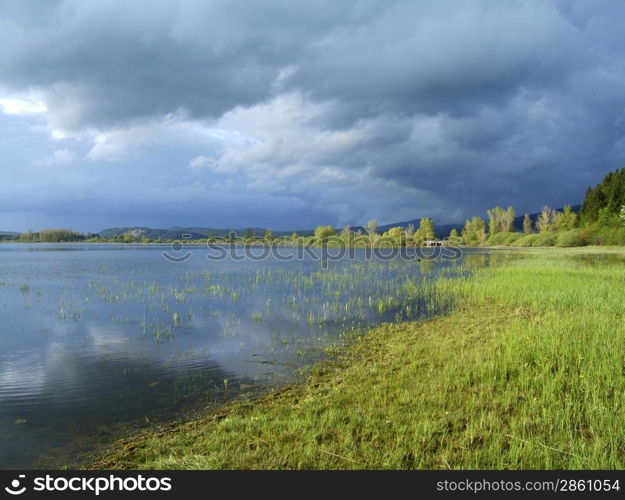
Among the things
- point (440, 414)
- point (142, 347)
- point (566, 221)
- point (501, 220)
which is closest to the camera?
point (440, 414)

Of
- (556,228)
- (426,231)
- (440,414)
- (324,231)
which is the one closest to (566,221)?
Answer: (556,228)

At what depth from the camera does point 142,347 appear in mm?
14492

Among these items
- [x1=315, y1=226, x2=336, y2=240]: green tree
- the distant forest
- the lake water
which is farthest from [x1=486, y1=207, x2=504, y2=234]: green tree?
the lake water

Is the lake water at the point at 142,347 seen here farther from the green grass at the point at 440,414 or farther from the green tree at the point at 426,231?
the green tree at the point at 426,231

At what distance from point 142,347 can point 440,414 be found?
39.3 feet

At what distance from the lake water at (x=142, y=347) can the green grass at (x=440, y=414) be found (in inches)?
67.1

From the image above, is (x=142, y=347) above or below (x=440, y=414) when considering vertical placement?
below

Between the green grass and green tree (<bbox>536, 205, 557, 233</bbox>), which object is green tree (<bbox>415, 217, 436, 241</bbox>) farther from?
the green grass

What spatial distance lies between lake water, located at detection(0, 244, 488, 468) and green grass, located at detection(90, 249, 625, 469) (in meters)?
1.70

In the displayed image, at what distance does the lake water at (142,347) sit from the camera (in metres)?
8.37

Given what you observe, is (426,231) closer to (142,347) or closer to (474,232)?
(474,232)
